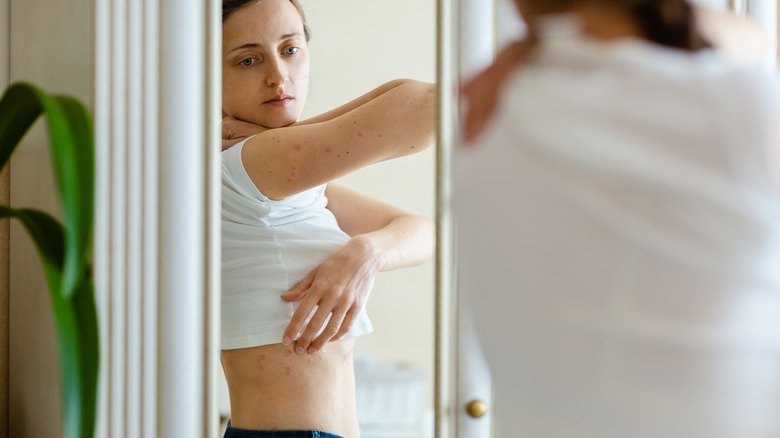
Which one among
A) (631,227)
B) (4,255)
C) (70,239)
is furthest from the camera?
(4,255)

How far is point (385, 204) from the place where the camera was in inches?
55.5

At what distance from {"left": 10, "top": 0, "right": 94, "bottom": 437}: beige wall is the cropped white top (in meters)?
0.23

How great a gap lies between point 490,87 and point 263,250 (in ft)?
1.91

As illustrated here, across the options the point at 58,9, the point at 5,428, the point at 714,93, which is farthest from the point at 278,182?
the point at 714,93

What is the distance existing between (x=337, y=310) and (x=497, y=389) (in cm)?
54

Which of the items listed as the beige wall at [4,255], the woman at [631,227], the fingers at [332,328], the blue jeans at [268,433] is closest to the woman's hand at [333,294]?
the fingers at [332,328]

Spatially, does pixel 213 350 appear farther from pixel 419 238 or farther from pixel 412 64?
pixel 412 64

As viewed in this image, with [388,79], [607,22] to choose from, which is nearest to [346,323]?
[388,79]

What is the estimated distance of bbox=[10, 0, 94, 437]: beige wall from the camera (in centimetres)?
128

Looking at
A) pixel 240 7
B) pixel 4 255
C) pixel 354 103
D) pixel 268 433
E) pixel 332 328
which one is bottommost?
pixel 268 433

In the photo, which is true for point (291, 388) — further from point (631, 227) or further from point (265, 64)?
point (631, 227)

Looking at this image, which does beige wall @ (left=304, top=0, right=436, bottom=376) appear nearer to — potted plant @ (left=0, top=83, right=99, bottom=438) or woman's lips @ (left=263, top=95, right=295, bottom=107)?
woman's lips @ (left=263, top=95, right=295, bottom=107)

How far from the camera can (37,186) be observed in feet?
4.45

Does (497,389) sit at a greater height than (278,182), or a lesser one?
lesser
